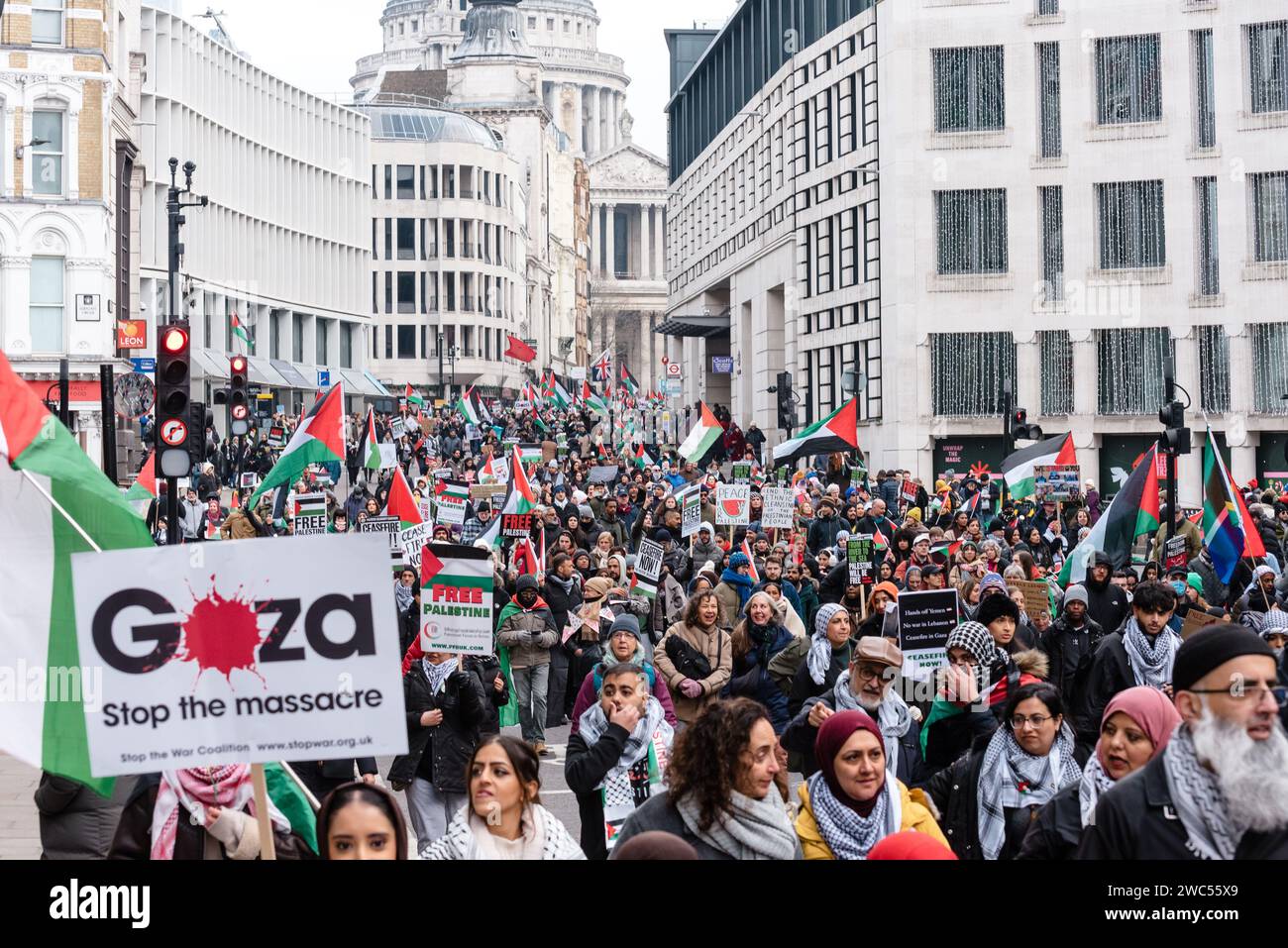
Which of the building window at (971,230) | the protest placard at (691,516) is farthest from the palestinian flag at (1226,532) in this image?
the building window at (971,230)

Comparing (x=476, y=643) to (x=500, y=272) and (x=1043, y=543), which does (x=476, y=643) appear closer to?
(x=1043, y=543)

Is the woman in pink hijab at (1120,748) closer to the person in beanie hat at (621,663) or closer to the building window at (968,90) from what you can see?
the person in beanie hat at (621,663)

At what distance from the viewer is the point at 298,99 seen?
84125 millimetres

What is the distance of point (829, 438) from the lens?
2928 cm

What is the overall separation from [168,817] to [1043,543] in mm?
17575

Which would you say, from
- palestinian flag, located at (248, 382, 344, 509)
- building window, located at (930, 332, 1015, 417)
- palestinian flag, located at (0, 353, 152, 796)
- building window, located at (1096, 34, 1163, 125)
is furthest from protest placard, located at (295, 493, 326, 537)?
building window, located at (1096, 34, 1163, 125)

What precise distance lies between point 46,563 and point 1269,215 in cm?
4419

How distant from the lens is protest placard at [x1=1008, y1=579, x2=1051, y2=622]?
533 inches

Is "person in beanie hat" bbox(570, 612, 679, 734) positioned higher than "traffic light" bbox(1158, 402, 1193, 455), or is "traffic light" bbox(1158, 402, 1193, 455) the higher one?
"traffic light" bbox(1158, 402, 1193, 455)

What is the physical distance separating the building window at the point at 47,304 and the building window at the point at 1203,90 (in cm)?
2724

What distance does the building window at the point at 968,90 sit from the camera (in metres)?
48.2

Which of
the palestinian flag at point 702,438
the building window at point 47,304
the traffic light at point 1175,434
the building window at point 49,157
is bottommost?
the traffic light at point 1175,434

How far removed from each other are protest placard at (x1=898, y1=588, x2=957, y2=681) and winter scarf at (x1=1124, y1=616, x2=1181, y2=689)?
1.24 m

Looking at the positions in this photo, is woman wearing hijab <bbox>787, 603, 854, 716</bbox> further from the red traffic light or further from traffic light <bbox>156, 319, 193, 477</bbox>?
the red traffic light
